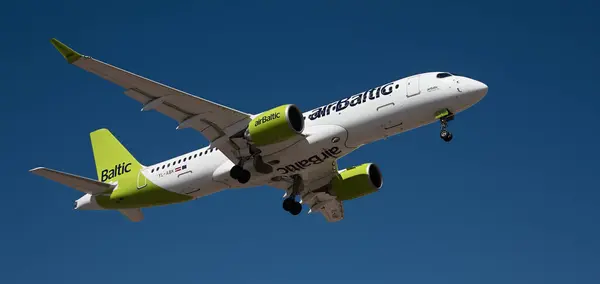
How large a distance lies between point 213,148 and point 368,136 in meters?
8.07

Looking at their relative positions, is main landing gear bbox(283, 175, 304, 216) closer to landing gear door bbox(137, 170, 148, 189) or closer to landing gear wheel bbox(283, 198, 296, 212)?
landing gear wheel bbox(283, 198, 296, 212)

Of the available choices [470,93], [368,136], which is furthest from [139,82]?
[470,93]

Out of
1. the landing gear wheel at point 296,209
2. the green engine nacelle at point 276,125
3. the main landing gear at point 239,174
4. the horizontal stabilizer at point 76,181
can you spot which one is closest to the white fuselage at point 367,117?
the main landing gear at point 239,174

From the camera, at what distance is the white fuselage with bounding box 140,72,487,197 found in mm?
45156

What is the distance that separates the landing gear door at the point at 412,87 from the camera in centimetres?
4528

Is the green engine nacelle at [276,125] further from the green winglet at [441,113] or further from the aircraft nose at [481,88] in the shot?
the aircraft nose at [481,88]

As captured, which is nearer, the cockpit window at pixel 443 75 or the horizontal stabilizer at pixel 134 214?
the cockpit window at pixel 443 75

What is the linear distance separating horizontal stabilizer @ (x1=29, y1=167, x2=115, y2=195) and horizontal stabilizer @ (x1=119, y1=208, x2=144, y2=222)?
1863mm

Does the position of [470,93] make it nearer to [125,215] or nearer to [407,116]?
[407,116]

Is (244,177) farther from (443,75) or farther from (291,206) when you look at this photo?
(443,75)

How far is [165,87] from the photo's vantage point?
4534 centimetres

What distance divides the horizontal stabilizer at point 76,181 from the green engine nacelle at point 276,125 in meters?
10.3

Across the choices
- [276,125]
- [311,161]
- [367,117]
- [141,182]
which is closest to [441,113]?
[367,117]

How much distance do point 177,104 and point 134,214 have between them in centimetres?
1026
